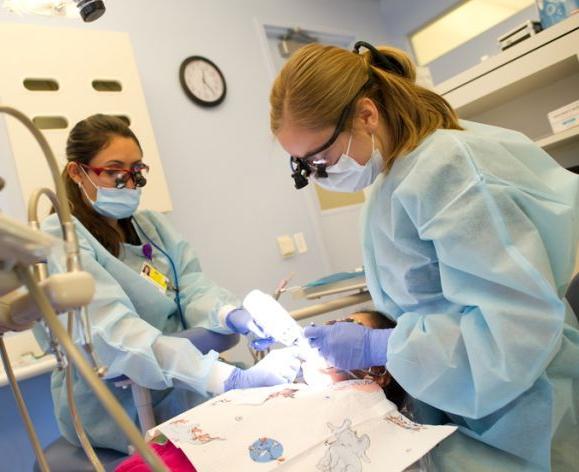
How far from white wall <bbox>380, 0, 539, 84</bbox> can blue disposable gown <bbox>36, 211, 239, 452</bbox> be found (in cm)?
288

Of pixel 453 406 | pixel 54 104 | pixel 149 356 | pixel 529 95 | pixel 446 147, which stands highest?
pixel 54 104

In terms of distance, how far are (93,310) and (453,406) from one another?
89 centimetres

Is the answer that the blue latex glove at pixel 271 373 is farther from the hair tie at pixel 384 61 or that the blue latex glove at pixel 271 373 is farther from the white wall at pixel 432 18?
the white wall at pixel 432 18

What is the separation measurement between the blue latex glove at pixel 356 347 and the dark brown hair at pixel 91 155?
83 centimetres

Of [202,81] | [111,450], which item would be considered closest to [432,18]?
[202,81]

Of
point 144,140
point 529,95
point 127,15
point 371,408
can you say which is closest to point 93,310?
point 371,408

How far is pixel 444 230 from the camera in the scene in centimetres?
85

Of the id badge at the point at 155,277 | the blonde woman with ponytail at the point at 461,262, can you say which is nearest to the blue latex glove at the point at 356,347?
the blonde woman with ponytail at the point at 461,262

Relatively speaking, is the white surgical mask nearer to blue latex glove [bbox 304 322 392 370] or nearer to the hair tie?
the hair tie

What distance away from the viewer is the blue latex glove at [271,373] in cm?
115

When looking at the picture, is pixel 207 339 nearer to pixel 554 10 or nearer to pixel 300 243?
pixel 300 243

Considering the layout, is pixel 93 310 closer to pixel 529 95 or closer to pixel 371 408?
pixel 371 408

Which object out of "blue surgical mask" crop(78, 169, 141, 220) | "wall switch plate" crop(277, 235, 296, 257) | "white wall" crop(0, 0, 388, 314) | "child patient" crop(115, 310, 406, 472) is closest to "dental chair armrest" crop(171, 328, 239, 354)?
"child patient" crop(115, 310, 406, 472)

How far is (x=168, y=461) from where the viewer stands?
76 cm
